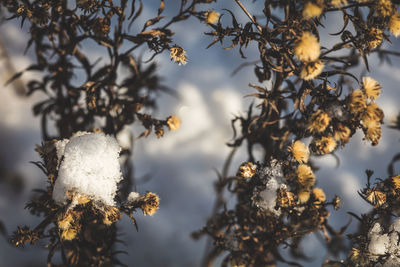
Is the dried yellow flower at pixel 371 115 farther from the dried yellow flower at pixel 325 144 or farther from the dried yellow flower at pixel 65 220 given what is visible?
the dried yellow flower at pixel 65 220

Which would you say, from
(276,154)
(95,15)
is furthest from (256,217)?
(95,15)

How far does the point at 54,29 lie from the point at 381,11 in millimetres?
766

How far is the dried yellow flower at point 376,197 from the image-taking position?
661mm

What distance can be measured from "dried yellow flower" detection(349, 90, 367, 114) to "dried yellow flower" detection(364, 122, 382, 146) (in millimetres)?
36

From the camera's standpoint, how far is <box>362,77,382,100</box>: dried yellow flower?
556mm

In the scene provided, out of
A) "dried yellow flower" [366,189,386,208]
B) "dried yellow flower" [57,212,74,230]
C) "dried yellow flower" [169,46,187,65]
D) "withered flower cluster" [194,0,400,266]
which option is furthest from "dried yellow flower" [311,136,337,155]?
"dried yellow flower" [57,212,74,230]

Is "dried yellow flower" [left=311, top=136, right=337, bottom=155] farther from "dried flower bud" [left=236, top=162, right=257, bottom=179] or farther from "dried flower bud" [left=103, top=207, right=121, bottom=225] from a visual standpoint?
"dried flower bud" [left=103, top=207, right=121, bottom=225]

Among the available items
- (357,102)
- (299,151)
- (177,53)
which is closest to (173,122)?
(177,53)

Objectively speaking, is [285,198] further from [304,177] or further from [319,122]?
[319,122]

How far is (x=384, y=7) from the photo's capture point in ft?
1.83

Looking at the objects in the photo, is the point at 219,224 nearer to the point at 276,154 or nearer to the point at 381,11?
the point at 276,154

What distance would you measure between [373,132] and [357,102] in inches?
2.5

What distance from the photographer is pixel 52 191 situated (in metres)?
0.65

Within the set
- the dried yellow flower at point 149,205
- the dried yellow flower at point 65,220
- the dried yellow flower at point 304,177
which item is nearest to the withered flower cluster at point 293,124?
the dried yellow flower at point 304,177
